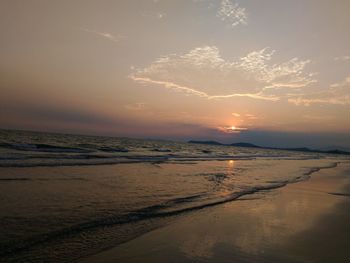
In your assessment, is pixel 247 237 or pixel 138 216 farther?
pixel 138 216

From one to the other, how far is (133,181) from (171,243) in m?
9.49

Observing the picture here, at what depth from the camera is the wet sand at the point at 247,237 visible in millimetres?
6129

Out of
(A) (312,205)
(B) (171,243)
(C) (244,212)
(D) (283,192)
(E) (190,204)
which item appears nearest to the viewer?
(B) (171,243)

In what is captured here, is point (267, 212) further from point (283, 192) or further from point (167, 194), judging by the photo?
point (283, 192)

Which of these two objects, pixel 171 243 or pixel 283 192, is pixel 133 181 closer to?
pixel 283 192

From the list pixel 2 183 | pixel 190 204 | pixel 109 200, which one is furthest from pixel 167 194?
pixel 2 183

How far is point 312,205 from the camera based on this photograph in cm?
1251

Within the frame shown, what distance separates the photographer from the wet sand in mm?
6129

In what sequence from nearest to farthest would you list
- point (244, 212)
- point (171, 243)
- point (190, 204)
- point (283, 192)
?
point (171, 243)
point (244, 212)
point (190, 204)
point (283, 192)

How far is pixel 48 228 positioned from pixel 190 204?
5327 mm

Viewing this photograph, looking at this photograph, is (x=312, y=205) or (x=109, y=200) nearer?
(x=109, y=200)

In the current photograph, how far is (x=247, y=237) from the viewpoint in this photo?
24.6ft

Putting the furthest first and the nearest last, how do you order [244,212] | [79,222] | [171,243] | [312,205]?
[312,205]
[244,212]
[79,222]
[171,243]

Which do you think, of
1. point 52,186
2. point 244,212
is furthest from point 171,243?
point 52,186
